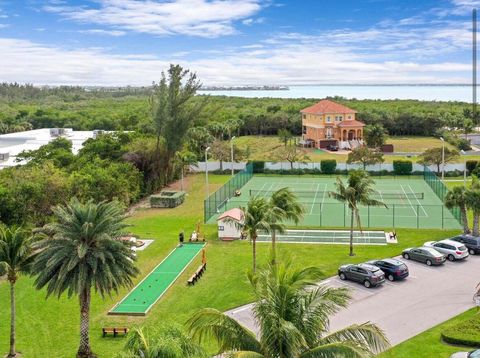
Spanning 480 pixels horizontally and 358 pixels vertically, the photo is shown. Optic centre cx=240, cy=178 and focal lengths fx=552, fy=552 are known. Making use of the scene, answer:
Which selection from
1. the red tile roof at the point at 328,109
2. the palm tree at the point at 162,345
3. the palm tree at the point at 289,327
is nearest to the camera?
the palm tree at the point at 289,327

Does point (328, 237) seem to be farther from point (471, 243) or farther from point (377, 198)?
point (377, 198)

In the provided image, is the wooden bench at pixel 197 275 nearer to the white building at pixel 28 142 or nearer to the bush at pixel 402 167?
the white building at pixel 28 142

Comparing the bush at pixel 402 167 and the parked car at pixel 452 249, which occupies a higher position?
the bush at pixel 402 167

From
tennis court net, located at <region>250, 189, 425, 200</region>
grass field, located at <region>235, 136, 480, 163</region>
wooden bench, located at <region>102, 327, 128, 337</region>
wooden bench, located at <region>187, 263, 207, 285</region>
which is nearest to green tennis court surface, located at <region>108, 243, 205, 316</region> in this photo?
wooden bench, located at <region>187, 263, 207, 285</region>

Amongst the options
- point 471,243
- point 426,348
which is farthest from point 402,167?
point 426,348

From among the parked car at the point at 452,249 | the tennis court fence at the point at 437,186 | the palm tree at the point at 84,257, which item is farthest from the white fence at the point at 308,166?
the palm tree at the point at 84,257

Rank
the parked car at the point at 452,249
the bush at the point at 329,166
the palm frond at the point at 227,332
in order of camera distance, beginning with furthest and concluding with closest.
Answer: the bush at the point at 329,166 < the parked car at the point at 452,249 < the palm frond at the point at 227,332

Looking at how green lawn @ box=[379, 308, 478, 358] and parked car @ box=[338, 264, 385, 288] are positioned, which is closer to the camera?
green lawn @ box=[379, 308, 478, 358]

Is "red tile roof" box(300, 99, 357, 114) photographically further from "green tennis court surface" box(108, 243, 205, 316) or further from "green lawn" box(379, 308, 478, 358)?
"green lawn" box(379, 308, 478, 358)

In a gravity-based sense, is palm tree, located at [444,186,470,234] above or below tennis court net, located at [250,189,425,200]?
above
